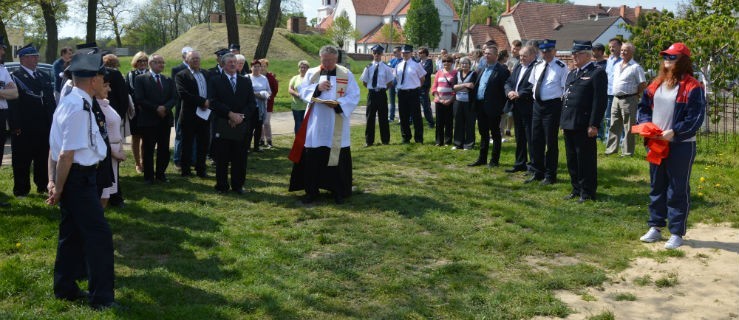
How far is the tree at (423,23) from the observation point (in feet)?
248

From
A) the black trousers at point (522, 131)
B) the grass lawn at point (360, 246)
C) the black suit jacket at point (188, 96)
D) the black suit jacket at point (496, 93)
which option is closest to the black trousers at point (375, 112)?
the black suit jacket at point (496, 93)

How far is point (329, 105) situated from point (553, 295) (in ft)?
13.8

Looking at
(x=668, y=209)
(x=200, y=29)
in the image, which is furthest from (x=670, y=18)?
(x=200, y=29)

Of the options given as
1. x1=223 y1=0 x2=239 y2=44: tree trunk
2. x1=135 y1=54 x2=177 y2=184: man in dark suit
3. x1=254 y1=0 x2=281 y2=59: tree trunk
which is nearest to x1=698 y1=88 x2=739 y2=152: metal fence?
x1=135 y1=54 x2=177 y2=184: man in dark suit

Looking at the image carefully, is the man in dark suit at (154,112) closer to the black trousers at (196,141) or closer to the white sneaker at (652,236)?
the black trousers at (196,141)

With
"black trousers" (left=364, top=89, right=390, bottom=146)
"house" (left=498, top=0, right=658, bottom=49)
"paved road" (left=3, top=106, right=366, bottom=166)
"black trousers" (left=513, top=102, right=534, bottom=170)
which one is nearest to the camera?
"black trousers" (left=513, top=102, right=534, bottom=170)

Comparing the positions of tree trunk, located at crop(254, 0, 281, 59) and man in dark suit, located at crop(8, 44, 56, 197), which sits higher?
tree trunk, located at crop(254, 0, 281, 59)

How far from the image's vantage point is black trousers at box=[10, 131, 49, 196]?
8.45 metres

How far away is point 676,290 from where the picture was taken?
18.4 feet

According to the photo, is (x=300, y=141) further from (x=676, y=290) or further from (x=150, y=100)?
(x=676, y=290)

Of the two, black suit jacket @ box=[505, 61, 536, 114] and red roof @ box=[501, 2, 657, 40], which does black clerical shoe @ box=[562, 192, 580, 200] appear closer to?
black suit jacket @ box=[505, 61, 536, 114]

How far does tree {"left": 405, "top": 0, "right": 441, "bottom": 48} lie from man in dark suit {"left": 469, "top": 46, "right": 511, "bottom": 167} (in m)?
65.9

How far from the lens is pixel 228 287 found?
18.2ft

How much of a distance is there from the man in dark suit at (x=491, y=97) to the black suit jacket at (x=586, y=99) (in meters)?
2.30
